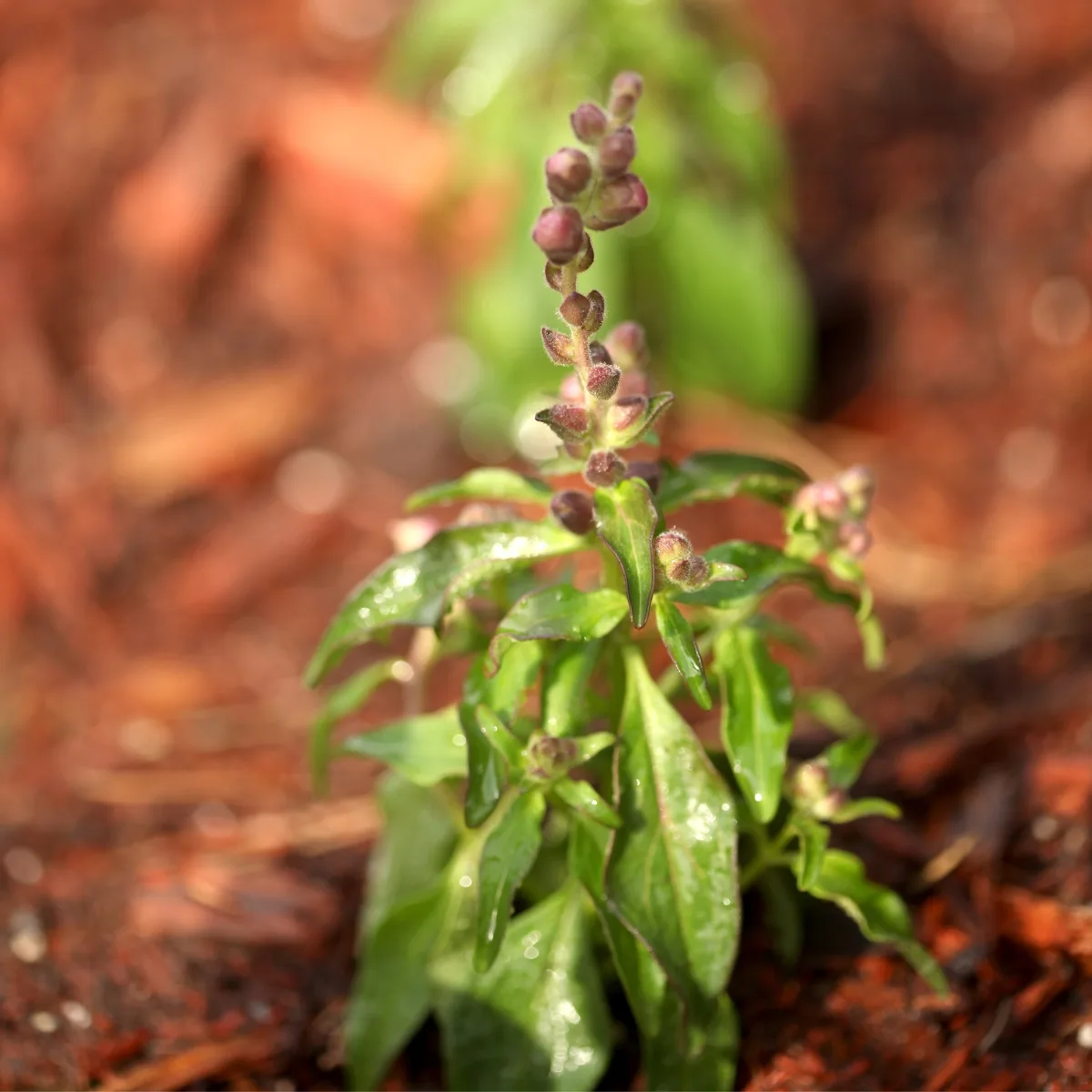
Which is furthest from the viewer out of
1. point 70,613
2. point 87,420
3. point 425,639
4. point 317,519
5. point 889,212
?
point 889,212

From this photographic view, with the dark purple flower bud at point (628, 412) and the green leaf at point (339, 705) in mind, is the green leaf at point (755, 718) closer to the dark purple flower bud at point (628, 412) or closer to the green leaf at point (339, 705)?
the dark purple flower bud at point (628, 412)

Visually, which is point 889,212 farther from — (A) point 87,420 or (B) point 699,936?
(B) point 699,936

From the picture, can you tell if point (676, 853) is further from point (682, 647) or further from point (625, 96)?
point (625, 96)

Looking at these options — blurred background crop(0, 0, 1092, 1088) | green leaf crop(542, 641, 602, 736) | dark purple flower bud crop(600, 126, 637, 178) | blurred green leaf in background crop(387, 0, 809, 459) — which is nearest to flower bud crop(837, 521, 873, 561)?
green leaf crop(542, 641, 602, 736)

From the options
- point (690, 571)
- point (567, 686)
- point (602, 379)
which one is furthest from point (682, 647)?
point (602, 379)

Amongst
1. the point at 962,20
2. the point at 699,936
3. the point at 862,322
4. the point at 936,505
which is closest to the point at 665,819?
the point at 699,936
